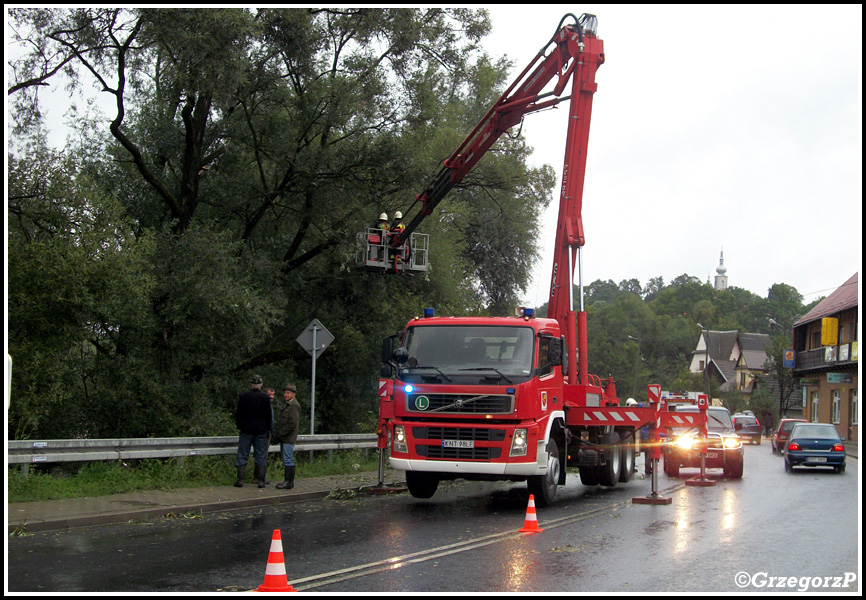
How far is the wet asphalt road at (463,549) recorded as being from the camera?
24.6 ft

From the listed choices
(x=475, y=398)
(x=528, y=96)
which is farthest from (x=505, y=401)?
(x=528, y=96)

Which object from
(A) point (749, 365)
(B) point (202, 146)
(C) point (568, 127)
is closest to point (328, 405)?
(B) point (202, 146)

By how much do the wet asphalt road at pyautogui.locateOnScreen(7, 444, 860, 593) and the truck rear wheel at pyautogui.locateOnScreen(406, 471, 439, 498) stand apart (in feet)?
0.85

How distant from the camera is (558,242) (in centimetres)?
1666

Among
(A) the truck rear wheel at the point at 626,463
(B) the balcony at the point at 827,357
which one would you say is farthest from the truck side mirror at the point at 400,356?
(B) the balcony at the point at 827,357

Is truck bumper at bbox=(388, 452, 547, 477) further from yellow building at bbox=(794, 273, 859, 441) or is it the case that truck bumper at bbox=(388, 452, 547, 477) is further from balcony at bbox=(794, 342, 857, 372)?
balcony at bbox=(794, 342, 857, 372)

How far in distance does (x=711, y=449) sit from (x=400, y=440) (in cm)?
1094

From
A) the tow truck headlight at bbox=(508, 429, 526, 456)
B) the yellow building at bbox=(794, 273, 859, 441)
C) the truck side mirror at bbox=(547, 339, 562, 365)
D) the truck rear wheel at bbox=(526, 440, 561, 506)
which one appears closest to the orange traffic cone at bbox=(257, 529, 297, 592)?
the tow truck headlight at bbox=(508, 429, 526, 456)

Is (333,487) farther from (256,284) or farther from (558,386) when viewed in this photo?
(256,284)

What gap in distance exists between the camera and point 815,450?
23.9 metres

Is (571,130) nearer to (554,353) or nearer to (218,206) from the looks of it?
(554,353)

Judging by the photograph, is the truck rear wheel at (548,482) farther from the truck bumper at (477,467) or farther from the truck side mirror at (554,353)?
the truck side mirror at (554,353)

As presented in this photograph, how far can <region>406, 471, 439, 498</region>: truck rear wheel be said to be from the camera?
14.0 metres

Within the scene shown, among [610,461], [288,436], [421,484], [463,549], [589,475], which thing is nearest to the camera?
[463,549]
